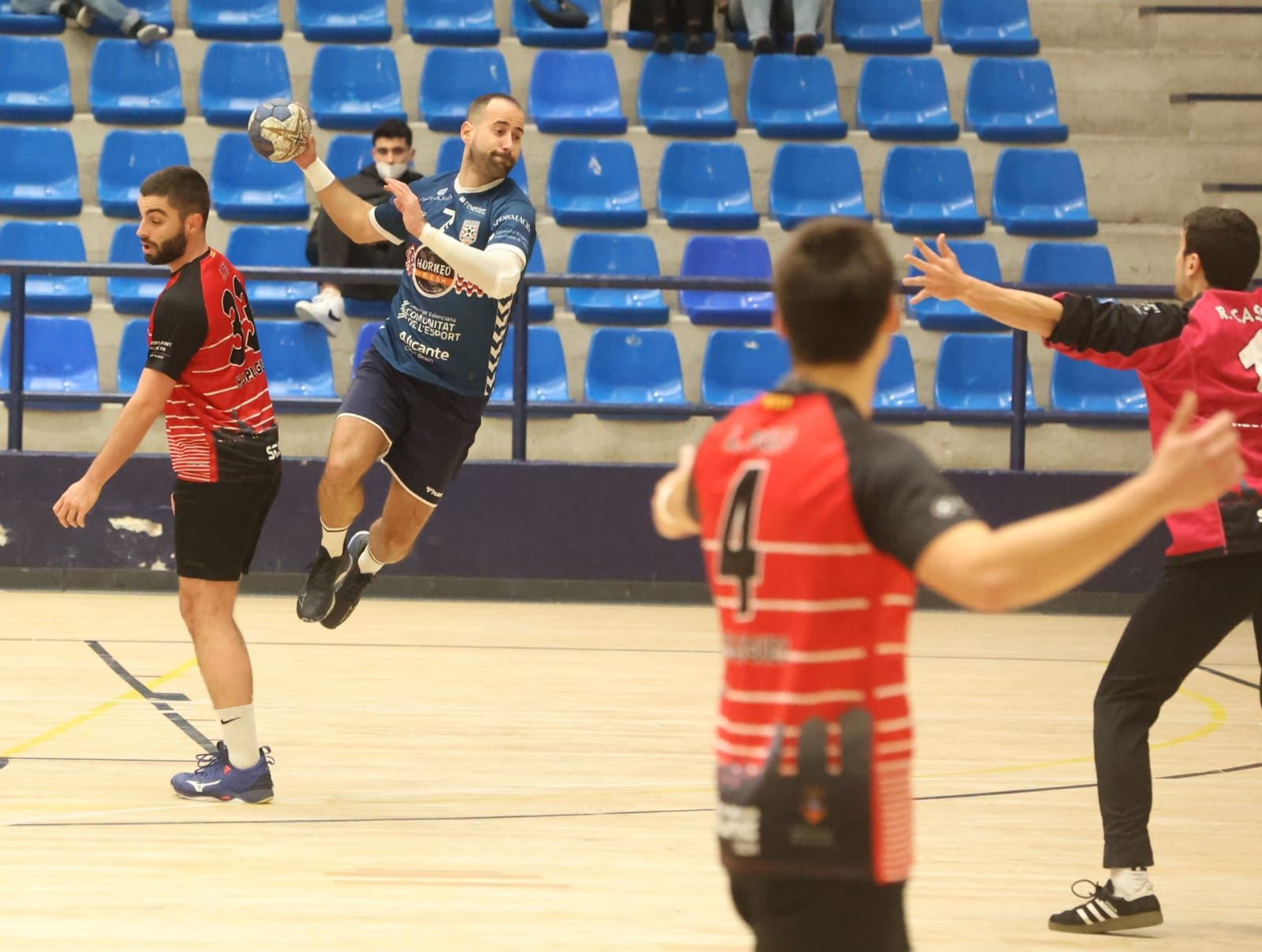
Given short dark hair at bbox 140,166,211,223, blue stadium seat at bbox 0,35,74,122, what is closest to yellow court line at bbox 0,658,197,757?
short dark hair at bbox 140,166,211,223

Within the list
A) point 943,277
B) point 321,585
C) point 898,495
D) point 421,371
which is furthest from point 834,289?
point 321,585

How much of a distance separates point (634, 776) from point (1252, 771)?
2.27 metres

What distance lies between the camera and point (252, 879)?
4.85 m

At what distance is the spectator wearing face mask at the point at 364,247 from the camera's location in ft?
36.5

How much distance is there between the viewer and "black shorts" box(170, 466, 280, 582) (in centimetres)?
563

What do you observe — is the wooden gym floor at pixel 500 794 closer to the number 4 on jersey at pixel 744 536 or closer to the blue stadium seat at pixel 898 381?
the number 4 on jersey at pixel 744 536

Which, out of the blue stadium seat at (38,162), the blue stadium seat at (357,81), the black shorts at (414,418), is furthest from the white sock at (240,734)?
the blue stadium seat at (357,81)

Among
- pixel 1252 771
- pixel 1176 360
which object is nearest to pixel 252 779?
pixel 1176 360

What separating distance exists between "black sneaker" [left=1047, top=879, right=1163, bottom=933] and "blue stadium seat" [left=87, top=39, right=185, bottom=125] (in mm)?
10051

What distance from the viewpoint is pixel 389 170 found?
11.1 m

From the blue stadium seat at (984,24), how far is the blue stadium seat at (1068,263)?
1935 millimetres

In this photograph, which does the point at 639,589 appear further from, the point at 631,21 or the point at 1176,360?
the point at 1176,360

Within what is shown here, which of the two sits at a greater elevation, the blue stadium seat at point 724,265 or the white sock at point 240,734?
the blue stadium seat at point 724,265

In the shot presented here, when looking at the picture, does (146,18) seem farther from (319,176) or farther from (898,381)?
(319,176)
